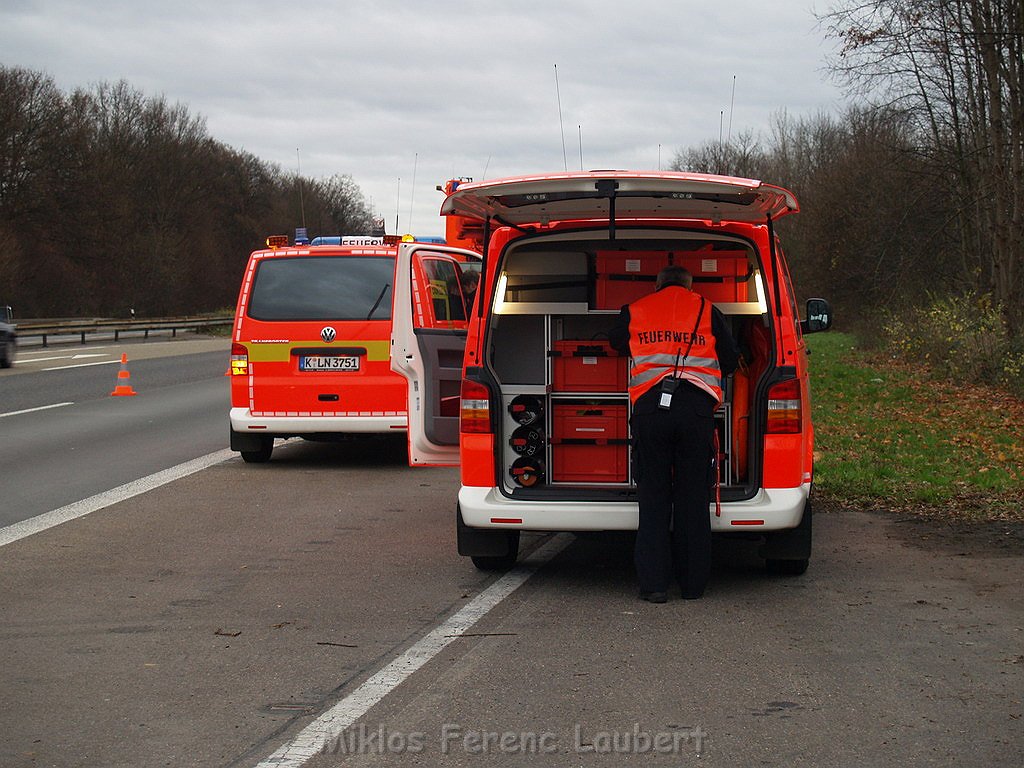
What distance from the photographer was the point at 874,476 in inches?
448

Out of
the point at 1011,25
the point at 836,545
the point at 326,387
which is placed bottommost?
the point at 836,545

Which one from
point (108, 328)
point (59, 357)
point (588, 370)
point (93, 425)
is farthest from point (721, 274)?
point (108, 328)

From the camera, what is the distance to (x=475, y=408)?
7211mm

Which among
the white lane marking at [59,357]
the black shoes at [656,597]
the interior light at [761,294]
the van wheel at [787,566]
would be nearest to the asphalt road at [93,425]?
the white lane marking at [59,357]

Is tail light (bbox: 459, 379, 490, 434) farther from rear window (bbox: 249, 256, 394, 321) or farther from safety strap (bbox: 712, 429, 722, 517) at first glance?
rear window (bbox: 249, 256, 394, 321)

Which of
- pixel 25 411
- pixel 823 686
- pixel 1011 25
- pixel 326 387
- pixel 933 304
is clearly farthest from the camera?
pixel 933 304

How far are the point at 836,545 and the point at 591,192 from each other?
322 cm

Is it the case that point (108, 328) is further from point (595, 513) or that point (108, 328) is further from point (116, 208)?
point (595, 513)

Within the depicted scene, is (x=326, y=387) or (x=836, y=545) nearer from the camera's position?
(x=836, y=545)

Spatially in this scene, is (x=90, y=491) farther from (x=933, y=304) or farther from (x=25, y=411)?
(x=933, y=304)

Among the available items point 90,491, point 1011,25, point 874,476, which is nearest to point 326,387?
point 90,491

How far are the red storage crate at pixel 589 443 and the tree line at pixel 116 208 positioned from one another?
1255 inches

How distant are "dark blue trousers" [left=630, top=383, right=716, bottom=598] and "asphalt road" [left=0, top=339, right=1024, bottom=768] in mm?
192

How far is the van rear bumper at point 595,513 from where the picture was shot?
22.7 feet
